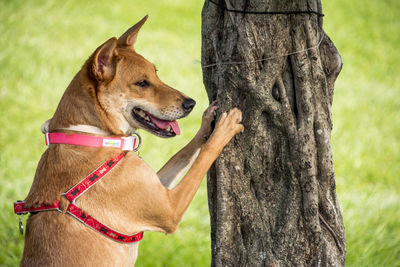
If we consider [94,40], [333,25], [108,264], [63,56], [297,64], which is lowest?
[108,264]

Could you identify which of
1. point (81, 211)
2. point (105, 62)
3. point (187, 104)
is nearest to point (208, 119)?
point (187, 104)

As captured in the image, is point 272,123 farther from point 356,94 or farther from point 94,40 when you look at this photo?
point 94,40

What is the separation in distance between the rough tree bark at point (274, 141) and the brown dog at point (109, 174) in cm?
23

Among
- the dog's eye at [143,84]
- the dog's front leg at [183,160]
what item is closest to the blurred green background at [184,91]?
the dog's front leg at [183,160]

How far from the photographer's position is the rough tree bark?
3275mm

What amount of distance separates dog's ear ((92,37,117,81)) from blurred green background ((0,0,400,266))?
8.48 feet

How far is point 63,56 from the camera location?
10.7 meters

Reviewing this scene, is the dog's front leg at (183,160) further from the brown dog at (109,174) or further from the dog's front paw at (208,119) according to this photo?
the brown dog at (109,174)

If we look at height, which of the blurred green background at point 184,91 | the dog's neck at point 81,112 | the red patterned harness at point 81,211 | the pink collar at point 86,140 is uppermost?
the blurred green background at point 184,91

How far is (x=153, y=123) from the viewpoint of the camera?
346 centimetres

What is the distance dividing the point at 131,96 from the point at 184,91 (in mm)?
6379

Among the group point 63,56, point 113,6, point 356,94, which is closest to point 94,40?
point 63,56

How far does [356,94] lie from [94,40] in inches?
260

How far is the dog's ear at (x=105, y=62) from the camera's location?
10.5 feet
